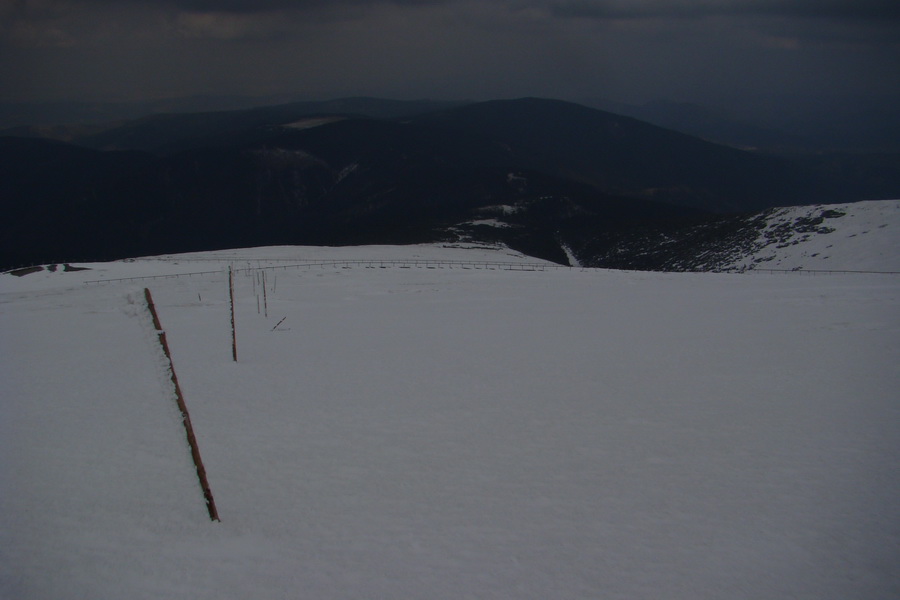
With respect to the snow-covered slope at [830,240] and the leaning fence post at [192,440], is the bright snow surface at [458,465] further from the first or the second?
the snow-covered slope at [830,240]

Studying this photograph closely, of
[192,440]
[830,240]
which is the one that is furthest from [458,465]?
[830,240]

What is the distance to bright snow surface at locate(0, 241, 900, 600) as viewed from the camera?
6.92 m

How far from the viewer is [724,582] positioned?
6863 millimetres

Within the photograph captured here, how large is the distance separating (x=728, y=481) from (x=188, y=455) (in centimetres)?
928

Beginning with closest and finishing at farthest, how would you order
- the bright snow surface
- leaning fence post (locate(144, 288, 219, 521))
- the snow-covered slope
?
the bright snow surface, leaning fence post (locate(144, 288, 219, 521)), the snow-covered slope

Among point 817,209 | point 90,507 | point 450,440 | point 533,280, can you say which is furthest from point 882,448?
point 817,209

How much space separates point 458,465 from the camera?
10070mm

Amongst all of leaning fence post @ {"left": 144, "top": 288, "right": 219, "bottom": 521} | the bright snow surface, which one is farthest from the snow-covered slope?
leaning fence post @ {"left": 144, "top": 288, "right": 219, "bottom": 521}

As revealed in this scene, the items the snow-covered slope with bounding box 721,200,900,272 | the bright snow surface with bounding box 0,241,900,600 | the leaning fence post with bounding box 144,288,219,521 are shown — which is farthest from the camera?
the snow-covered slope with bounding box 721,200,900,272

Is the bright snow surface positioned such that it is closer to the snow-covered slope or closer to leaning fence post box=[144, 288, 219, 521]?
leaning fence post box=[144, 288, 219, 521]

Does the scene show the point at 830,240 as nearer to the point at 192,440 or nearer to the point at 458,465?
the point at 458,465

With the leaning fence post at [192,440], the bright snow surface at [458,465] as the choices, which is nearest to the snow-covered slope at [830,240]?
the bright snow surface at [458,465]

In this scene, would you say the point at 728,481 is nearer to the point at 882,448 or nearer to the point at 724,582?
the point at 724,582

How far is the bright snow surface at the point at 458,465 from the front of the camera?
6.92m
